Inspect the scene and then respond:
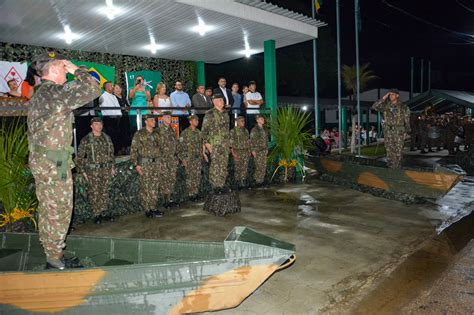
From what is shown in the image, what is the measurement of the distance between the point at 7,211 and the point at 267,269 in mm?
3883

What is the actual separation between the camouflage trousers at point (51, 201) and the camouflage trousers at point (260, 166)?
5769mm

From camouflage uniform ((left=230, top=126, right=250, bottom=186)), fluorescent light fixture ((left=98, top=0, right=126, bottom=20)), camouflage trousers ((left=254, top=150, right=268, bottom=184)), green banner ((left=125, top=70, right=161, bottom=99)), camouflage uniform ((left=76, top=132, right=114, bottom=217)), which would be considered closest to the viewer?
camouflage uniform ((left=76, top=132, right=114, bottom=217))

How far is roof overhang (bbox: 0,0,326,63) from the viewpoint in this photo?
6.53m

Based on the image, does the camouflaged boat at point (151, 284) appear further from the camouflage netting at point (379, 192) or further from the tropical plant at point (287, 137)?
the tropical plant at point (287, 137)

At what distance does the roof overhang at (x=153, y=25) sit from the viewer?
6.53m

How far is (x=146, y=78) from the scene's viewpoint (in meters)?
11.2

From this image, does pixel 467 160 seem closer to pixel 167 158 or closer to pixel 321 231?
pixel 321 231

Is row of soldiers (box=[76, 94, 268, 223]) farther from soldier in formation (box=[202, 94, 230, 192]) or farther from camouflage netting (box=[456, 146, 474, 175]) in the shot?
camouflage netting (box=[456, 146, 474, 175])

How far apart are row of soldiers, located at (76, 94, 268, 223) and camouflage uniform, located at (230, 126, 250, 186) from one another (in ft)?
0.08

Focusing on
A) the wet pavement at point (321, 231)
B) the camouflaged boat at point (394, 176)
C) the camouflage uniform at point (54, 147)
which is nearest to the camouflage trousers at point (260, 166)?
the wet pavement at point (321, 231)

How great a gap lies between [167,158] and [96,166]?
1.33 m

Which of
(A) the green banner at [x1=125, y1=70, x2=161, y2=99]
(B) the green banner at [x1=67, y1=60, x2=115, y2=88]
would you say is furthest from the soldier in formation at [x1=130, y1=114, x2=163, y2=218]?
(A) the green banner at [x1=125, y1=70, x2=161, y2=99]

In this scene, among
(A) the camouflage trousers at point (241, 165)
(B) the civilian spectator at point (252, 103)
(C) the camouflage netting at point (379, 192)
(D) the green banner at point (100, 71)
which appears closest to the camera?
(C) the camouflage netting at point (379, 192)

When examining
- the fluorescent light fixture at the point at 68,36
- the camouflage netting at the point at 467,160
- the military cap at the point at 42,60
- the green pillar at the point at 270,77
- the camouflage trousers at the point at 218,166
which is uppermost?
the fluorescent light fixture at the point at 68,36
